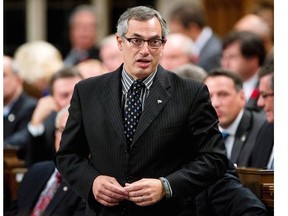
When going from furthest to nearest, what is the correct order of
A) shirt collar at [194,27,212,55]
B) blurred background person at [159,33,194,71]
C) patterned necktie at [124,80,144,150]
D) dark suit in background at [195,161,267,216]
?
shirt collar at [194,27,212,55]
blurred background person at [159,33,194,71]
dark suit in background at [195,161,267,216]
patterned necktie at [124,80,144,150]

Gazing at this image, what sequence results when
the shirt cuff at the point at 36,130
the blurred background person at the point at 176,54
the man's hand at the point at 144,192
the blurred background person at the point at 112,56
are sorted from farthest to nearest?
1. the blurred background person at the point at 112,56
2. the blurred background person at the point at 176,54
3. the shirt cuff at the point at 36,130
4. the man's hand at the point at 144,192

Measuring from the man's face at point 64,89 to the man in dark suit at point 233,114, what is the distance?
1518 mm

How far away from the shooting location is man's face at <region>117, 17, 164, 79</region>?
4934 millimetres

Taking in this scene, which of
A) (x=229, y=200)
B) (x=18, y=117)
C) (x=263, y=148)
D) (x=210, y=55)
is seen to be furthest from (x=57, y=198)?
(x=210, y=55)

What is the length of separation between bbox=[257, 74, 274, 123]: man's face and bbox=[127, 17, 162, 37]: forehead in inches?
76.0

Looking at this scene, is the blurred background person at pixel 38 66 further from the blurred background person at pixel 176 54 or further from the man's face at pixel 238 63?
the man's face at pixel 238 63

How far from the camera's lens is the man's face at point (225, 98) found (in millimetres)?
7266

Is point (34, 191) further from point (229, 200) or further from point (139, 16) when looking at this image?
point (139, 16)

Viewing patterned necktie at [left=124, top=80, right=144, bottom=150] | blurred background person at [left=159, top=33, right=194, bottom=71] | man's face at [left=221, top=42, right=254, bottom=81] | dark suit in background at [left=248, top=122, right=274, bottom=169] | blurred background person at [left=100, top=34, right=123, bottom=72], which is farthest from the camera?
blurred background person at [left=100, top=34, right=123, bottom=72]

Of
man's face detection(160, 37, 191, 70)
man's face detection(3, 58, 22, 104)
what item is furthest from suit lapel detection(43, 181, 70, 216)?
man's face detection(3, 58, 22, 104)

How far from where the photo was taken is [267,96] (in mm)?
6809

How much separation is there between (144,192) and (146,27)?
766mm

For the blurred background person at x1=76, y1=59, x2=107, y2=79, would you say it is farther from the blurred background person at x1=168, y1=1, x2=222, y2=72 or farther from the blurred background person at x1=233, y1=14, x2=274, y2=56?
the blurred background person at x1=233, y1=14, x2=274, y2=56

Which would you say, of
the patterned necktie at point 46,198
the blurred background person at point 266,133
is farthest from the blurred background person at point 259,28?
the patterned necktie at point 46,198
